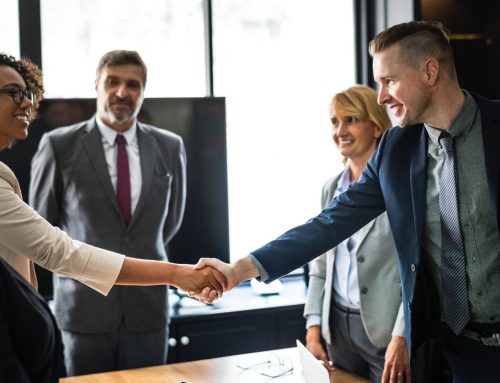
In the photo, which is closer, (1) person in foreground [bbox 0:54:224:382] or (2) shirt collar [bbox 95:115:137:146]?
(1) person in foreground [bbox 0:54:224:382]

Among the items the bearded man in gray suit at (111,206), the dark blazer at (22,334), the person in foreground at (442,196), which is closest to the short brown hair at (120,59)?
the bearded man in gray suit at (111,206)

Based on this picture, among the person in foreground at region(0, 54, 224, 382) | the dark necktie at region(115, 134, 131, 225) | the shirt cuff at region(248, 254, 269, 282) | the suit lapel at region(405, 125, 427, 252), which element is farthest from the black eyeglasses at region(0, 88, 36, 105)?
the suit lapel at region(405, 125, 427, 252)

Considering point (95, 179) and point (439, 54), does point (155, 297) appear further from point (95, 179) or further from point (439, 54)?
point (439, 54)

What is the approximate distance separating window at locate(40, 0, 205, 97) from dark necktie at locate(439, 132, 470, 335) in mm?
2429

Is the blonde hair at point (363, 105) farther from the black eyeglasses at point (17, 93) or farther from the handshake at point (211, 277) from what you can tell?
the black eyeglasses at point (17, 93)

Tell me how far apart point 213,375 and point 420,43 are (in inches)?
49.2

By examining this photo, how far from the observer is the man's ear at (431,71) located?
7.55 feet

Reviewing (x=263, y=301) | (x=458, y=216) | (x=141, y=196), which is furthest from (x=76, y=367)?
(x=458, y=216)

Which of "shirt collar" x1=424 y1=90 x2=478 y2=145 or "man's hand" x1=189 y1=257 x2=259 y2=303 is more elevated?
"shirt collar" x1=424 y1=90 x2=478 y2=145

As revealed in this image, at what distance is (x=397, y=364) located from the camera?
2518mm

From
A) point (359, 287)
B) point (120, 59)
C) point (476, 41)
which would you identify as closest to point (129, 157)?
point (120, 59)

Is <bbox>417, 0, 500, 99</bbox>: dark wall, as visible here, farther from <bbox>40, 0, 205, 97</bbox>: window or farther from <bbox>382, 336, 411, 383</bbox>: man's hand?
<bbox>382, 336, 411, 383</bbox>: man's hand

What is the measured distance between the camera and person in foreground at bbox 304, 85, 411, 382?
8.75ft

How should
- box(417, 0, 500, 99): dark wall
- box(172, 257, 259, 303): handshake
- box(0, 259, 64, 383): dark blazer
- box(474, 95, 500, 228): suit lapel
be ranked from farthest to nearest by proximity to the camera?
box(417, 0, 500, 99): dark wall, box(172, 257, 259, 303): handshake, box(474, 95, 500, 228): suit lapel, box(0, 259, 64, 383): dark blazer
